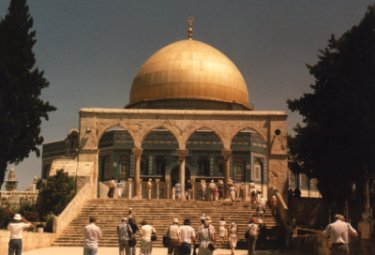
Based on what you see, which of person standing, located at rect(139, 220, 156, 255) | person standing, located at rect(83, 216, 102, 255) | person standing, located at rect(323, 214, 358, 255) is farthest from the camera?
person standing, located at rect(139, 220, 156, 255)

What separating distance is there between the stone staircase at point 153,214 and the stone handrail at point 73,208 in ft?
0.53

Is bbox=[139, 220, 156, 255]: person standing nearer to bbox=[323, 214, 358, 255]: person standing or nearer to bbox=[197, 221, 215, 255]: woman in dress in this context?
bbox=[197, 221, 215, 255]: woman in dress

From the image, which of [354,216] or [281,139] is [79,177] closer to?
[281,139]

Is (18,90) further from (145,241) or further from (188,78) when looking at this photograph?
(188,78)

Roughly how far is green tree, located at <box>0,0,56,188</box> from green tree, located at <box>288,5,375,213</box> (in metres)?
9.32

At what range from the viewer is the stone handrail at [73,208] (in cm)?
2033

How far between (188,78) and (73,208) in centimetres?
1619

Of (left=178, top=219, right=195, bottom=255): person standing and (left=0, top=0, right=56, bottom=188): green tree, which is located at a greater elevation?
(left=0, top=0, right=56, bottom=188): green tree

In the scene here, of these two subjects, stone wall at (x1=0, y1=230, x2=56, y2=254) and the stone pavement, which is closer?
the stone pavement

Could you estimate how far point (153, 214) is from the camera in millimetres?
22594

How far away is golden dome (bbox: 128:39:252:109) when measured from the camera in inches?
1442

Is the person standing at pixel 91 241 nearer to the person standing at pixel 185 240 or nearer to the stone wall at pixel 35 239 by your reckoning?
the person standing at pixel 185 240

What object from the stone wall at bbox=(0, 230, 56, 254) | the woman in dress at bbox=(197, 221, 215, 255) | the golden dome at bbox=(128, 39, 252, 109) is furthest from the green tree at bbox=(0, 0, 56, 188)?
the golden dome at bbox=(128, 39, 252, 109)

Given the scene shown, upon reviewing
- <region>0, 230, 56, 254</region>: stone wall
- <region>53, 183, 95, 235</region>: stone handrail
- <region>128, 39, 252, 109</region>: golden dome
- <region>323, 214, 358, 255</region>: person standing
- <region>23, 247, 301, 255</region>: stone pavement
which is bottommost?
<region>23, 247, 301, 255</region>: stone pavement
